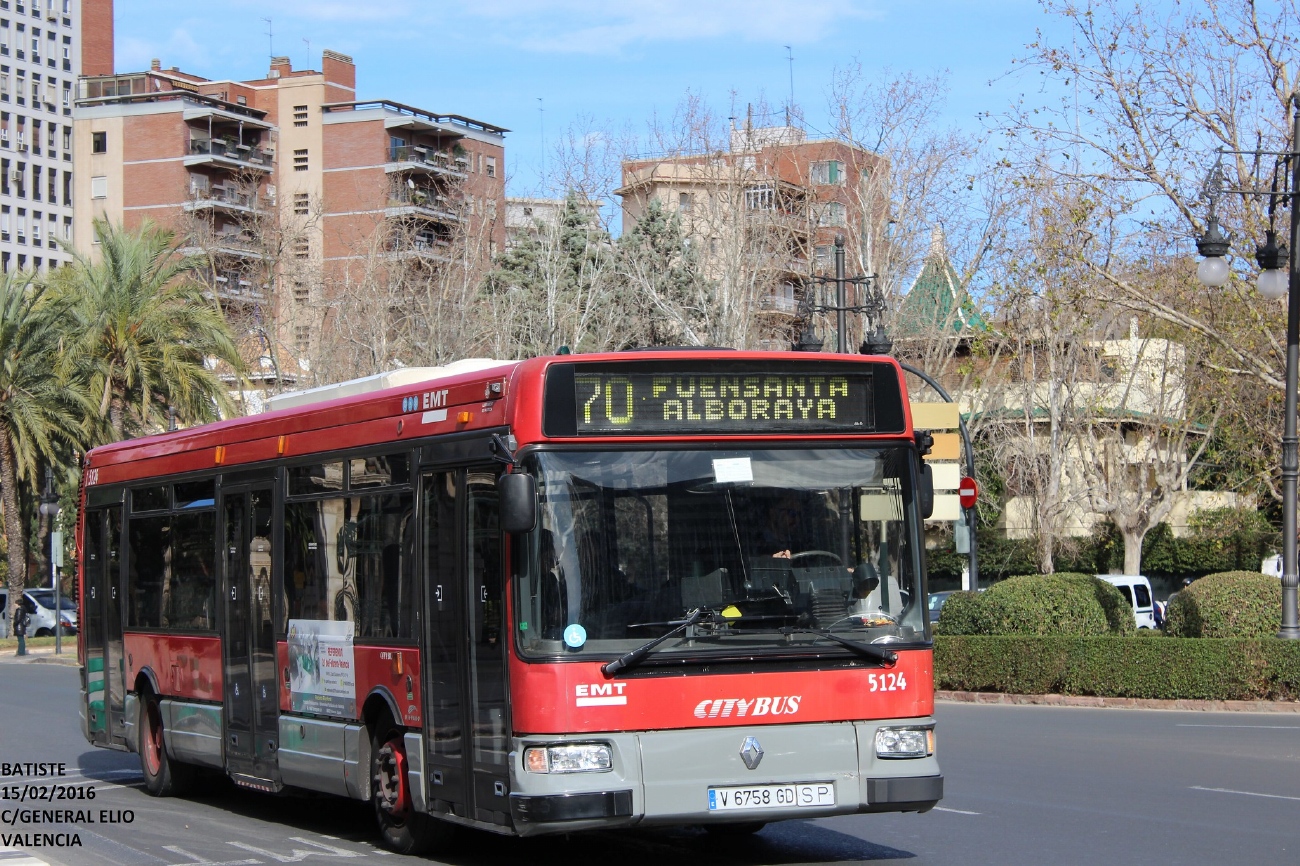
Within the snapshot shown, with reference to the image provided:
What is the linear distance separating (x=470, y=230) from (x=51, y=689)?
69.3ft

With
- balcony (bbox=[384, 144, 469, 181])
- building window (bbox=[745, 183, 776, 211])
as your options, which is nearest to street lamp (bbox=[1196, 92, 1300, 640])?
building window (bbox=[745, 183, 776, 211])

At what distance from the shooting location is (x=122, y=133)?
90.5 metres

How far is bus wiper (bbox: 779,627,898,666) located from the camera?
8258 mm

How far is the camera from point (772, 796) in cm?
813

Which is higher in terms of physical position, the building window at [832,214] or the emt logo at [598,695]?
the building window at [832,214]

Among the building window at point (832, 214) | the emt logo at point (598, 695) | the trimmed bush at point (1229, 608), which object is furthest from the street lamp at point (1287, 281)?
the building window at point (832, 214)

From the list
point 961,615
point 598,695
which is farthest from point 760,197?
point 598,695

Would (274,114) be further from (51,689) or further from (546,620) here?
(546,620)

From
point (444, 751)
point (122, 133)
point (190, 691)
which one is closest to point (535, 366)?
point (444, 751)

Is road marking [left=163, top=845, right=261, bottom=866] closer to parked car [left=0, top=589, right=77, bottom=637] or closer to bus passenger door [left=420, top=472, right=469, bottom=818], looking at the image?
bus passenger door [left=420, top=472, right=469, bottom=818]

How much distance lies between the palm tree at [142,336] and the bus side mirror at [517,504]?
30946 millimetres

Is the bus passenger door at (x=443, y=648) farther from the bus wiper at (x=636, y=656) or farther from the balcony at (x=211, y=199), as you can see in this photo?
the balcony at (x=211, y=199)

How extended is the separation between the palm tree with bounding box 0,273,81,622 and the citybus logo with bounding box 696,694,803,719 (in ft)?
117

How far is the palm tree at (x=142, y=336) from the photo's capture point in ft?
124
